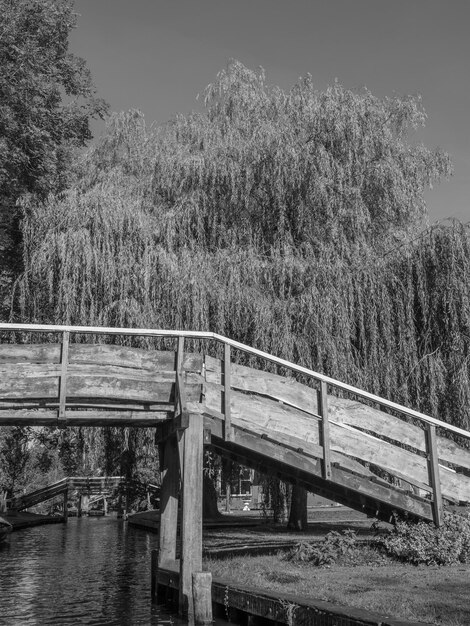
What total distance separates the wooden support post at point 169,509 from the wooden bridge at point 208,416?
17 mm

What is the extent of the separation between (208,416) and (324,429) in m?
1.93

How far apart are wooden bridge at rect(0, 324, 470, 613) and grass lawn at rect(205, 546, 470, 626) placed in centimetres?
98

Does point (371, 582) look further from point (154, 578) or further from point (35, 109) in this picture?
point (35, 109)

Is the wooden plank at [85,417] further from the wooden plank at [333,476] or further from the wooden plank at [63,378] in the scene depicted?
the wooden plank at [333,476]

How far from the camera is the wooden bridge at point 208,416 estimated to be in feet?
36.8

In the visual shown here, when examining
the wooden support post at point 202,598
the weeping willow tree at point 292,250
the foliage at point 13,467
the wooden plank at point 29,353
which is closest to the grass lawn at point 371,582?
the wooden support post at point 202,598

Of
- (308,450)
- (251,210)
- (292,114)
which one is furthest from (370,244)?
(308,450)

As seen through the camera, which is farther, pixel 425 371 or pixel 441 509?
pixel 425 371

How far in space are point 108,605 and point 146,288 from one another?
7102mm

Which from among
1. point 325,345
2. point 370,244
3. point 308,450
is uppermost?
point 370,244

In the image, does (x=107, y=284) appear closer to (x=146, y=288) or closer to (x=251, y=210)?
(x=146, y=288)

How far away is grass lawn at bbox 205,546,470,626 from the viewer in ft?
25.0

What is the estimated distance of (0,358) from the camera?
11.3 metres

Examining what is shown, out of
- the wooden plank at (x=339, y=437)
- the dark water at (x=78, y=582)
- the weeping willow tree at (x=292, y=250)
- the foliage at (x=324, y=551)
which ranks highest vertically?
the weeping willow tree at (x=292, y=250)
